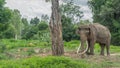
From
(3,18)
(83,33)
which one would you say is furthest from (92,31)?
(3,18)

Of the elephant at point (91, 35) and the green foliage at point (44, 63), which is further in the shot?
the elephant at point (91, 35)

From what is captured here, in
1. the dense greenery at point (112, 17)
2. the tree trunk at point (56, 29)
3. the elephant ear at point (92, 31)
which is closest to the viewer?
the tree trunk at point (56, 29)

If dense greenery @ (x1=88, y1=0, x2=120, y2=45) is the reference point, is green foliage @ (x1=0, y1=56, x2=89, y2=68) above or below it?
below

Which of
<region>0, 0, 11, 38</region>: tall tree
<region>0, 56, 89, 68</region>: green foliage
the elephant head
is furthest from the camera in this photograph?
<region>0, 0, 11, 38</region>: tall tree

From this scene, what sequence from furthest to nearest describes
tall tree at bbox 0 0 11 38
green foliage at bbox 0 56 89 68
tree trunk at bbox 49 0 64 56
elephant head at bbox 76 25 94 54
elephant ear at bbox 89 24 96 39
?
1. tall tree at bbox 0 0 11 38
2. elephant ear at bbox 89 24 96 39
3. elephant head at bbox 76 25 94 54
4. tree trunk at bbox 49 0 64 56
5. green foliage at bbox 0 56 89 68

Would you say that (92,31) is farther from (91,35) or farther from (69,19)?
(69,19)

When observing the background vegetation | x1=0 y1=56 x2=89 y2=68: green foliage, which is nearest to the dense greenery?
the background vegetation

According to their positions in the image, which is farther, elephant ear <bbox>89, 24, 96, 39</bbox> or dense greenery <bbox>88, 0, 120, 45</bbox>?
dense greenery <bbox>88, 0, 120, 45</bbox>

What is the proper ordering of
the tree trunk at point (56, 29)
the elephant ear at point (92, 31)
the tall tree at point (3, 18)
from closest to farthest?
the tree trunk at point (56, 29) → the elephant ear at point (92, 31) → the tall tree at point (3, 18)

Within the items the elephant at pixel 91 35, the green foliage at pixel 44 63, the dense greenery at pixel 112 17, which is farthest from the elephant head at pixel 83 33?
the dense greenery at pixel 112 17

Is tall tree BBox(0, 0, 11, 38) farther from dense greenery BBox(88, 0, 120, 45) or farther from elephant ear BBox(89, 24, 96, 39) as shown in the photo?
elephant ear BBox(89, 24, 96, 39)

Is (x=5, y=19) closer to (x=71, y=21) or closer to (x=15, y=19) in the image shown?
(x=71, y=21)

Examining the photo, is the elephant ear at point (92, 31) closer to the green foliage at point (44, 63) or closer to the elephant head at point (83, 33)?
the elephant head at point (83, 33)

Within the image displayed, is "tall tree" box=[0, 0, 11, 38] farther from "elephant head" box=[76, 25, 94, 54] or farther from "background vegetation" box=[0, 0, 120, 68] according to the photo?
"elephant head" box=[76, 25, 94, 54]
